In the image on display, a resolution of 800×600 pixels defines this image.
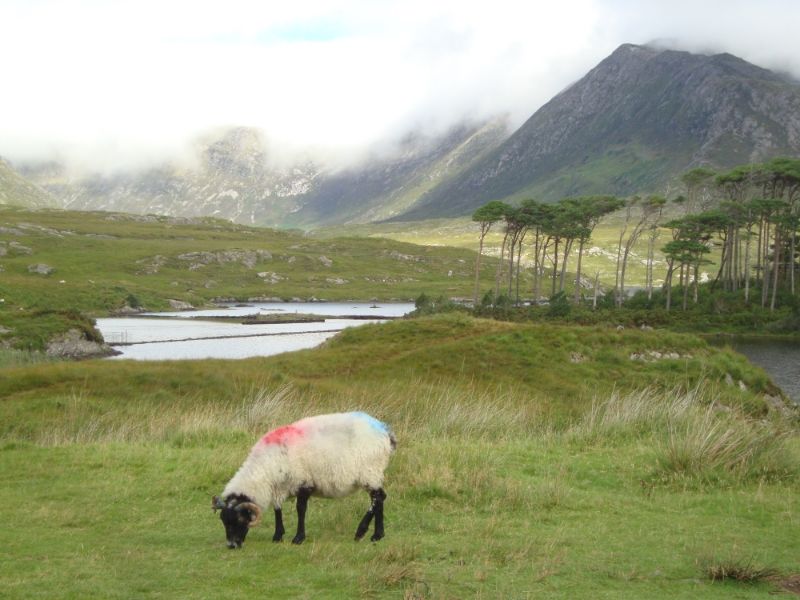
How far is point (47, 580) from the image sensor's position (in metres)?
8.67

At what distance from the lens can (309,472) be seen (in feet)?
33.8

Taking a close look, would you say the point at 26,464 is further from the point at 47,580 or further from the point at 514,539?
the point at 514,539

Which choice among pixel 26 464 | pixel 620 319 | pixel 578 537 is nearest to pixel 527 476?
pixel 578 537

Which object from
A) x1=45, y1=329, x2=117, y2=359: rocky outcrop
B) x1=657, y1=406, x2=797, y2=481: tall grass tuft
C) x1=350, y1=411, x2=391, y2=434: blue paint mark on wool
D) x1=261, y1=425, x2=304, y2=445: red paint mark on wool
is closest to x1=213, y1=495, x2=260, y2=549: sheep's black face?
x1=261, y1=425, x2=304, y2=445: red paint mark on wool

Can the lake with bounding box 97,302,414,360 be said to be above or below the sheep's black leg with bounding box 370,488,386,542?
below

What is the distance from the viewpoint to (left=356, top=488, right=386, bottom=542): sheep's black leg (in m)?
10.3

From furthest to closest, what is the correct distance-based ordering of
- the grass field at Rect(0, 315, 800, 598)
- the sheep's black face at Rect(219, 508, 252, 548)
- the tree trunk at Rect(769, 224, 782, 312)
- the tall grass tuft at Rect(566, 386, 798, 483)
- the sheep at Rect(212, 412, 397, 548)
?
the tree trunk at Rect(769, 224, 782, 312), the tall grass tuft at Rect(566, 386, 798, 483), the sheep at Rect(212, 412, 397, 548), the sheep's black face at Rect(219, 508, 252, 548), the grass field at Rect(0, 315, 800, 598)

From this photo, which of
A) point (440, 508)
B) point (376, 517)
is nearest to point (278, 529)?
point (376, 517)

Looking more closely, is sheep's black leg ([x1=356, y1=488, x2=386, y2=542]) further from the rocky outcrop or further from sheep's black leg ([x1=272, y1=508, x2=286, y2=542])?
the rocky outcrop

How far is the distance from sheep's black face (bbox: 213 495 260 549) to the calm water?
47430 millimetres

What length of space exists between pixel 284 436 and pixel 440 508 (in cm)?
316

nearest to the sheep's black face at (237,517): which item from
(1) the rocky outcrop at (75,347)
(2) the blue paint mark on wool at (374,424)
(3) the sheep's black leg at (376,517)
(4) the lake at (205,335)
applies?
(3) the sheep's black leg at (376,517)

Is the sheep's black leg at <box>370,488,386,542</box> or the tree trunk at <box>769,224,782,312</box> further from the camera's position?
the tree trunk at <box>769,224,782,312</box>

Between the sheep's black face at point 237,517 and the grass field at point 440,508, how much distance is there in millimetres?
216
